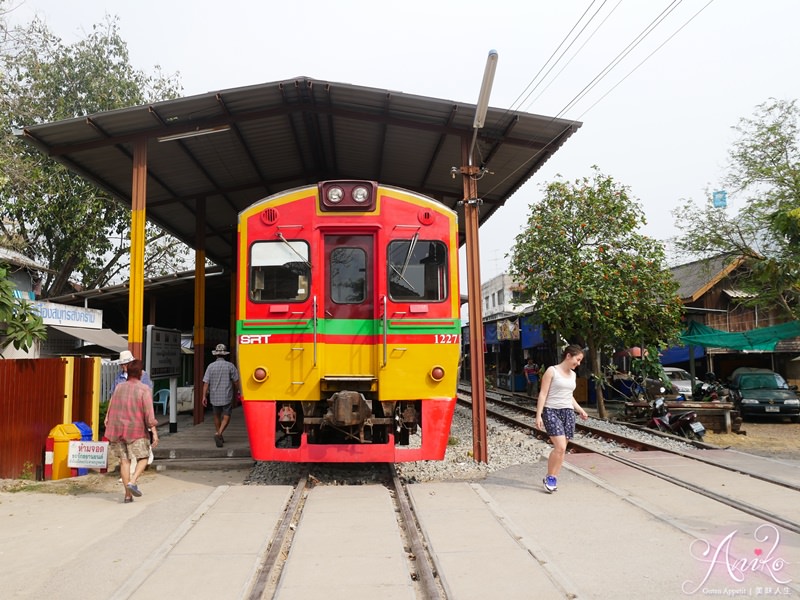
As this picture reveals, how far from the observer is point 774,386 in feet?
54.8

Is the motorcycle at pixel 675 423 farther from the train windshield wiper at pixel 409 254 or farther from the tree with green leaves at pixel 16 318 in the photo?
the tree with green leaves at pixel 16 318

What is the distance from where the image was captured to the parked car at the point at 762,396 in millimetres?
15938

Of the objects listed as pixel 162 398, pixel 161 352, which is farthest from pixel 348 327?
pixel 162 398

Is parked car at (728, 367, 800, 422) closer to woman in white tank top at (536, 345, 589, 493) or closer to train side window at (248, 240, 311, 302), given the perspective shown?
woman in white tank top at (536, 345, 589, 493)

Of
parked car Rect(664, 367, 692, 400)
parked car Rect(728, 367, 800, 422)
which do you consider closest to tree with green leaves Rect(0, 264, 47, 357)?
parked car Rect(664, 367, 692, 400)

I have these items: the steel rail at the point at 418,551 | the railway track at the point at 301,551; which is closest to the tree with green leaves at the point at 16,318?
the railway track at the point at 301,551

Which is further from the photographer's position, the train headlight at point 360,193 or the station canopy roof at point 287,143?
the station canopy roof at point 287,143

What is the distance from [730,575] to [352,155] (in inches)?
424

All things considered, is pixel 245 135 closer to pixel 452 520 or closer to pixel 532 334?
pixel 452 520

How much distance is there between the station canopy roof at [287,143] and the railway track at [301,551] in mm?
5303

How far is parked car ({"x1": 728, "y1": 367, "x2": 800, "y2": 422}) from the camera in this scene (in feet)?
52.3

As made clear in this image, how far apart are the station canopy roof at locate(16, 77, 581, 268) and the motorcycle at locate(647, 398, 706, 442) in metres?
5.29

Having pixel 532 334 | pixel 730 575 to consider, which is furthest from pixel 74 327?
pixel 532 334

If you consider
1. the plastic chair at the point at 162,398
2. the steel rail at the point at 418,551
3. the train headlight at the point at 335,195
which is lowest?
the steel rail at the point at 418,551
